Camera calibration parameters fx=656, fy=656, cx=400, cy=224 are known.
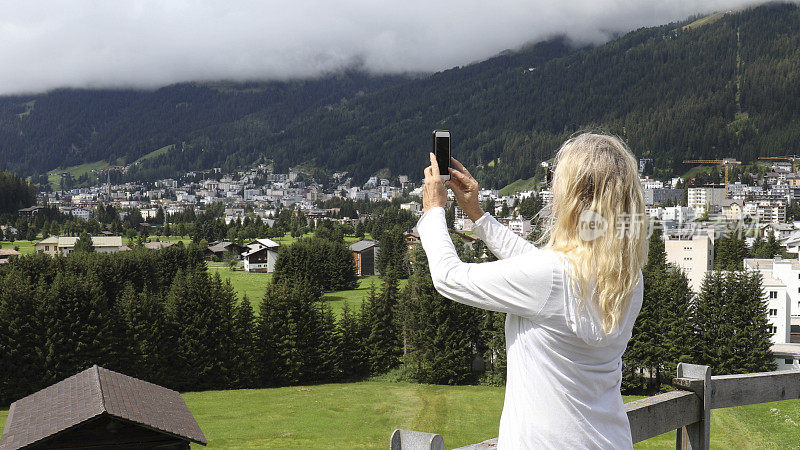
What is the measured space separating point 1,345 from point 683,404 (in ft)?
117

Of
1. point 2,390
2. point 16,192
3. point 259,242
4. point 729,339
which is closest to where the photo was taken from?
point 2,390

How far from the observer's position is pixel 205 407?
97.2ft

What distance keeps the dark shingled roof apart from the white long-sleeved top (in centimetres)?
989

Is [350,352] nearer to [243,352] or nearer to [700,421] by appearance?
[243,352]

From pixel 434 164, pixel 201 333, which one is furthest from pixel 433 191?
pixel 201 333

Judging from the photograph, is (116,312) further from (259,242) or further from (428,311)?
(259,242)

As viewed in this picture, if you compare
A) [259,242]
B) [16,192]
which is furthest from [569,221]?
[16,192]

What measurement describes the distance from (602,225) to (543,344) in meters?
0.33

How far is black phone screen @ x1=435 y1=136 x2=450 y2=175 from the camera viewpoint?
1869 mm

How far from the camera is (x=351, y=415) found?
92.1 ft

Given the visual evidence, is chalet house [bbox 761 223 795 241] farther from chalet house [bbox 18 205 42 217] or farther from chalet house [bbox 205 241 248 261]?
chalet house [bbox 18 205 42 217]

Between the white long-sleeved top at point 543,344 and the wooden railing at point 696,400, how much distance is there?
2.22 feet

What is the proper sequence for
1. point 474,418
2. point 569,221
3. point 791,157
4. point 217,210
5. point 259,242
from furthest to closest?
point 217,210
point 791,157
point 259,242
point 474,418
point 569,221

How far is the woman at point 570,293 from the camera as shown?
1571 millimetres
